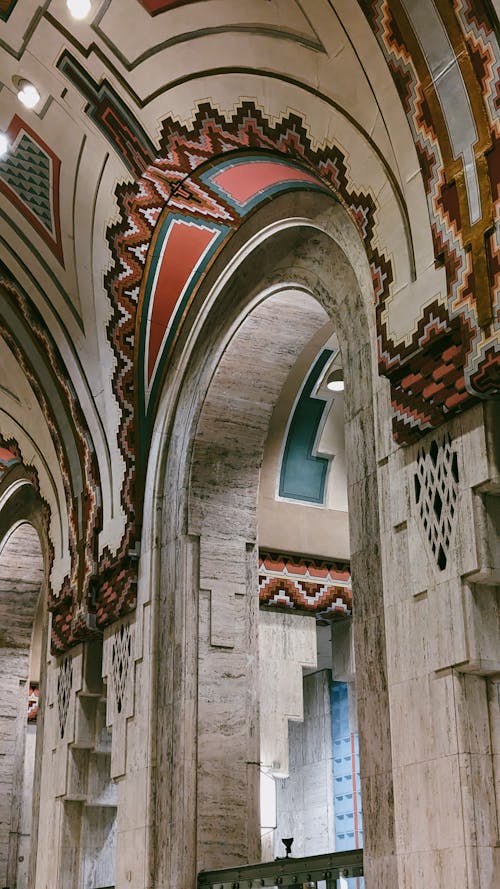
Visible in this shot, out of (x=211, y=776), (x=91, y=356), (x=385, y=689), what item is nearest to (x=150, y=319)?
(x=91, y=356)

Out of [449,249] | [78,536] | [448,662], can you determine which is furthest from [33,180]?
[448,662]

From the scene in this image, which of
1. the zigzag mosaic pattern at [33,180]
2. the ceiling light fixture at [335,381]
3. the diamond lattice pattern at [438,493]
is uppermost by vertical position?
the zigzag mosaic pattern at [33,180]

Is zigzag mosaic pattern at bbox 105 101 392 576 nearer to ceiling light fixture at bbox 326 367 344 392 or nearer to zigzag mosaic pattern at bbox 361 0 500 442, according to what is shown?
zigzag mosaic pattern at bbox 361 0 500 442

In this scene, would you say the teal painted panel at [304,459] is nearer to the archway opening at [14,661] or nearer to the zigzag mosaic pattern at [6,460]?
the zigzag mosaic pattern at [6,460]

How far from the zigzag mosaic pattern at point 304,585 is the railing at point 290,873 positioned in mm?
2539

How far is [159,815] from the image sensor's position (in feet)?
22.4

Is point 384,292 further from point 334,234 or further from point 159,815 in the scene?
point 159,815

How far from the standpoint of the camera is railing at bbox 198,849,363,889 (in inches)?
217

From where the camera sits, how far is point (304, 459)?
9070mm

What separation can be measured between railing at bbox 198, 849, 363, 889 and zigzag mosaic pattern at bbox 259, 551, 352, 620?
8.33 feet

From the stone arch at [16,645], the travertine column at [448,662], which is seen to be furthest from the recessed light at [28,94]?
the stone arch at [16,645]

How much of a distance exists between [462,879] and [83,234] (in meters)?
4.68

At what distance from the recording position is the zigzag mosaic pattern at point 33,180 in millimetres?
7141

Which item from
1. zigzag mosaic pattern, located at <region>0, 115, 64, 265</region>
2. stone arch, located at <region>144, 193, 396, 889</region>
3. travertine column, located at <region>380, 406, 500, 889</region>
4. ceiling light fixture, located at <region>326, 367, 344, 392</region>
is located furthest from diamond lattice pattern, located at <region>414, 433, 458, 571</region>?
ceiling light fixture, located at <region>326, 367, 344, 392</region>
